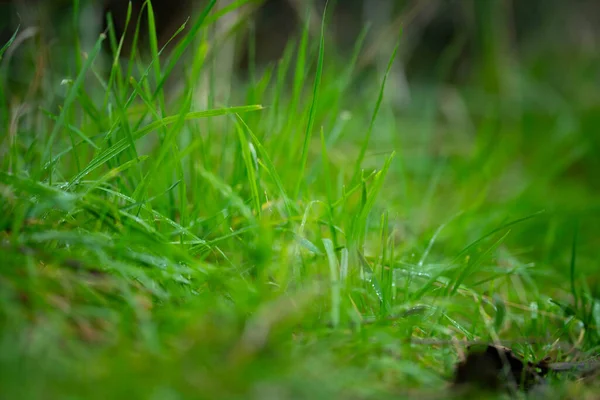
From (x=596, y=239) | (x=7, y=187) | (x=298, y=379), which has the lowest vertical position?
(x=596, y=239)

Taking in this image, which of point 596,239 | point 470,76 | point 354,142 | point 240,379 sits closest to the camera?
point 240,379

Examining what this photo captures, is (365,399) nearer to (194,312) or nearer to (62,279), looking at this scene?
(194,312)

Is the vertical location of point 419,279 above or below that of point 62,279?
below

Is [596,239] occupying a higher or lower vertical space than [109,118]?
lower

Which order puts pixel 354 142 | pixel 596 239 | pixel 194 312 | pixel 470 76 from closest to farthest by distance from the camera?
pixel 194 312, pixel 596 239, pixel 354 142, pixel 470 76

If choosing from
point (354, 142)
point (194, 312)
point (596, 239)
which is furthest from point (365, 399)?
point (354, 142)

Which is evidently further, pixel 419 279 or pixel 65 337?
pixel 419 279

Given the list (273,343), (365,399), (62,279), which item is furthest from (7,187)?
(365,399)

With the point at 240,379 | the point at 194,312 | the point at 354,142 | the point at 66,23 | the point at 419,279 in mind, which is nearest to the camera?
the point at 240,379

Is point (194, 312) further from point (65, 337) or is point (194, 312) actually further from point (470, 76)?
point (470, 76)
